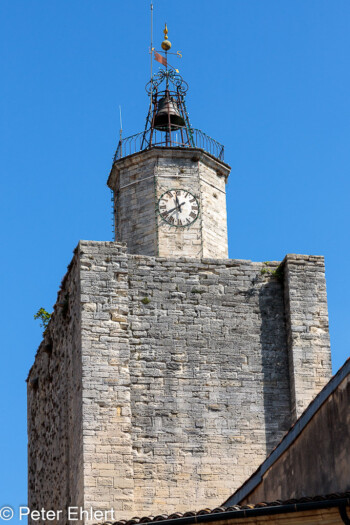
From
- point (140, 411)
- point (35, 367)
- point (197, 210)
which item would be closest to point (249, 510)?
point (140, 411)

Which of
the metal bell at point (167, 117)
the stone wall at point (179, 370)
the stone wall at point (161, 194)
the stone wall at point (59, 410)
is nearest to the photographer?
the stone wall at point (179, 370)

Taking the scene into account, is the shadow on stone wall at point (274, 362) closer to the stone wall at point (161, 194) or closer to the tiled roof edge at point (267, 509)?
the stone wall at point (161, 194)

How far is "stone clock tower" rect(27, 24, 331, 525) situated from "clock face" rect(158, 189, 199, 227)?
25mm

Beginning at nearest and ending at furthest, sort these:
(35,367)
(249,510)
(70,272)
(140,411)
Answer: (249,510) → (140,411) → (70,272) → (35,367)

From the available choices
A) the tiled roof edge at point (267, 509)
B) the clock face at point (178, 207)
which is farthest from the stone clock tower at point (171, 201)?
the tiled roof edge at point (267, 509)

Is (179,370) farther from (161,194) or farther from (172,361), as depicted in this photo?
(161,194)

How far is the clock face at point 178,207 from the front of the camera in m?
22.4

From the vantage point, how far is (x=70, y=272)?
70.0 ft

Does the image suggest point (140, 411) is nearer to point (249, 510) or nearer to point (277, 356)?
point (277, 356)

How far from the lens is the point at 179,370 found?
20.5m

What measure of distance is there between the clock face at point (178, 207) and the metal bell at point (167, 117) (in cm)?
207

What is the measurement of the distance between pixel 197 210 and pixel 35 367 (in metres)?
4.68

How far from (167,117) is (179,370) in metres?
5.90

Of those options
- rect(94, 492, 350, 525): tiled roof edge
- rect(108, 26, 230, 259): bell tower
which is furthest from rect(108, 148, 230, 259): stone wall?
rect(94, 492, 350, 525): tiled roof edge
